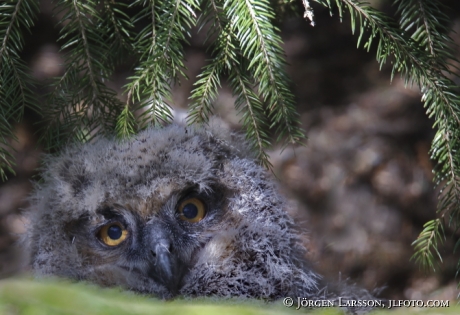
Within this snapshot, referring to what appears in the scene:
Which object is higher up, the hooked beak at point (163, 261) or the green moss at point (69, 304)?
the green moss at point (69, 304)

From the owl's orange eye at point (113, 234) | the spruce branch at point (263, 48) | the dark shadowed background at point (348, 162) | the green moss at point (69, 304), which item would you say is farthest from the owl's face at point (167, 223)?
the dark shadowed background at point (348, 162)

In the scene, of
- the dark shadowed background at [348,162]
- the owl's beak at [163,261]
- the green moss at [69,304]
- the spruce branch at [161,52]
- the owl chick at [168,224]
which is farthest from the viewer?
the dark shadowed background at [348,162]

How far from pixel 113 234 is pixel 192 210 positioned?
0.31 metres

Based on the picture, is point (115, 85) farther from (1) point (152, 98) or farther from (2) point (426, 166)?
(2) point (426, 166)

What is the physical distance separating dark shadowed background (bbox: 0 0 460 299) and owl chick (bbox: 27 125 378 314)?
5.11ft

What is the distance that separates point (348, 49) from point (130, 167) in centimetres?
251

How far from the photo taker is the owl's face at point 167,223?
1.89 m

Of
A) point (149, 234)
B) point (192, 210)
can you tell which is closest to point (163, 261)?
point (149, 234)

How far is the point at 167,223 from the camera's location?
191 centimetres

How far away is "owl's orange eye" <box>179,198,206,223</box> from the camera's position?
1.98m

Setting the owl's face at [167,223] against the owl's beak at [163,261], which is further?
the owl's face at [167,223]

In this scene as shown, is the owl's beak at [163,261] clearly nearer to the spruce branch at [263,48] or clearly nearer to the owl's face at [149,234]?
the owl's face at [149,234]

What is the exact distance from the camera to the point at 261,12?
6.30 ft

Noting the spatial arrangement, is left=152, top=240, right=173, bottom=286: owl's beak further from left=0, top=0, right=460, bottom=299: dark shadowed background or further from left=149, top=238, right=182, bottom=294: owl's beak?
left=0, top=0, right=460, bottom=299: dark shadowed background
